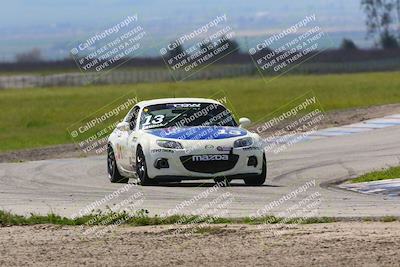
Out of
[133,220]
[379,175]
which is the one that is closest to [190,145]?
[379,175]

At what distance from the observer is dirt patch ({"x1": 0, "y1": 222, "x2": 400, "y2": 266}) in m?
9.58

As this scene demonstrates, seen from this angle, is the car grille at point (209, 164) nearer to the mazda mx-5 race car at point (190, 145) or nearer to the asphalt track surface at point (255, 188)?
the mazda mx-5 race car at point (190, 145)

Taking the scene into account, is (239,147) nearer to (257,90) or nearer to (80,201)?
(80,201)

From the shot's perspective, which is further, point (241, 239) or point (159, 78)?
point (159, 78)

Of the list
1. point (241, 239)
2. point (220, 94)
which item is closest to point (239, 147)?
point (241, 239)

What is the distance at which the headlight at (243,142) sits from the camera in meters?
17.1

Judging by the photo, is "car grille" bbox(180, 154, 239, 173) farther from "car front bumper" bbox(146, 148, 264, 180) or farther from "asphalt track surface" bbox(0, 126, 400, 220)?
"asphalt track surface" bbox(0, 126, 400, 220)

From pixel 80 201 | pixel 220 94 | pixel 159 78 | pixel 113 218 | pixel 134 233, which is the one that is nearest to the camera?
pixel 134 233

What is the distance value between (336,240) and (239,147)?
268 inches

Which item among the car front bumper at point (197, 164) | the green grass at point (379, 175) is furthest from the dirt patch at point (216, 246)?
the green grass at point (379, 175)

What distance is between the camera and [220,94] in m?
65.2

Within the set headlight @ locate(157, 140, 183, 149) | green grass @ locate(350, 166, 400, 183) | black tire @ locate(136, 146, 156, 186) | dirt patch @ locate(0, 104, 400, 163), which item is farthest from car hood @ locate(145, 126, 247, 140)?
dirt patch @ locate(0, 104, 400, 163)

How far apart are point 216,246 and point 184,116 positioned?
25.5 ft

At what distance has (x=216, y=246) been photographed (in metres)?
10.4
